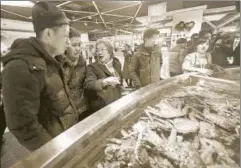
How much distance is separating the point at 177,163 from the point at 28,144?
0.76 m

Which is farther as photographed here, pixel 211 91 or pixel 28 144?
pixel 211 91

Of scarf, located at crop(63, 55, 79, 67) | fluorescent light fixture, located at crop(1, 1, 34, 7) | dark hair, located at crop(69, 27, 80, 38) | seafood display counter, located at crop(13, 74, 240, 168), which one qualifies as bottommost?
seafood display counter, located at crop(13, 74, 240, 168)

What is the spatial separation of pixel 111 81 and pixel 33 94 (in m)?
0.50

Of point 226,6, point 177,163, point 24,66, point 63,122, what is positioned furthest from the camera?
point 226,6

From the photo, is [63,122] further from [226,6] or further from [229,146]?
[226,6]

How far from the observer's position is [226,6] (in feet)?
4.06

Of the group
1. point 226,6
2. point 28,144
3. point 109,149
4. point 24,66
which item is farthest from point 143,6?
point 28,144

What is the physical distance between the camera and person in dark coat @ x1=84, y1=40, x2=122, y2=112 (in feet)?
3.99

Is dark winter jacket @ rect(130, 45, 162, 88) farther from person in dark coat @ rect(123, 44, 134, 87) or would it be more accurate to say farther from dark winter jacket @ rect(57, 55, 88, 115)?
dark winter jacket @ rect(57, 55, 88, 115)

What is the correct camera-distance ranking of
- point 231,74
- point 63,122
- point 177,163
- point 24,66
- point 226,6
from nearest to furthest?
point 177,163 → point 24,66 → point 63,122 → point 226,6 → point 231,74

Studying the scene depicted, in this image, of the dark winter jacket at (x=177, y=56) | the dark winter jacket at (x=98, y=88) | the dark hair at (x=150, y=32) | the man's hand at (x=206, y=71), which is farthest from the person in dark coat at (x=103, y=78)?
the man's hand at (x=206, y=71)

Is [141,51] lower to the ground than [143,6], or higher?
lower

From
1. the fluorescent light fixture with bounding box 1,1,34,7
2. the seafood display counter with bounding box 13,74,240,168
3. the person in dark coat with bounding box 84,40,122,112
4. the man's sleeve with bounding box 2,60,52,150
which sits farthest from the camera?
the person in dark coat with bounding box 84,40,122,112

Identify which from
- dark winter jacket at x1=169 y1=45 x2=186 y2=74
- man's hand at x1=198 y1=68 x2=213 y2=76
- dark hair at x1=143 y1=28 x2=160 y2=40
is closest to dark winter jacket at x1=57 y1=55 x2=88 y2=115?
dark hair at x1=143 y1=28 x2=160 y2=40
